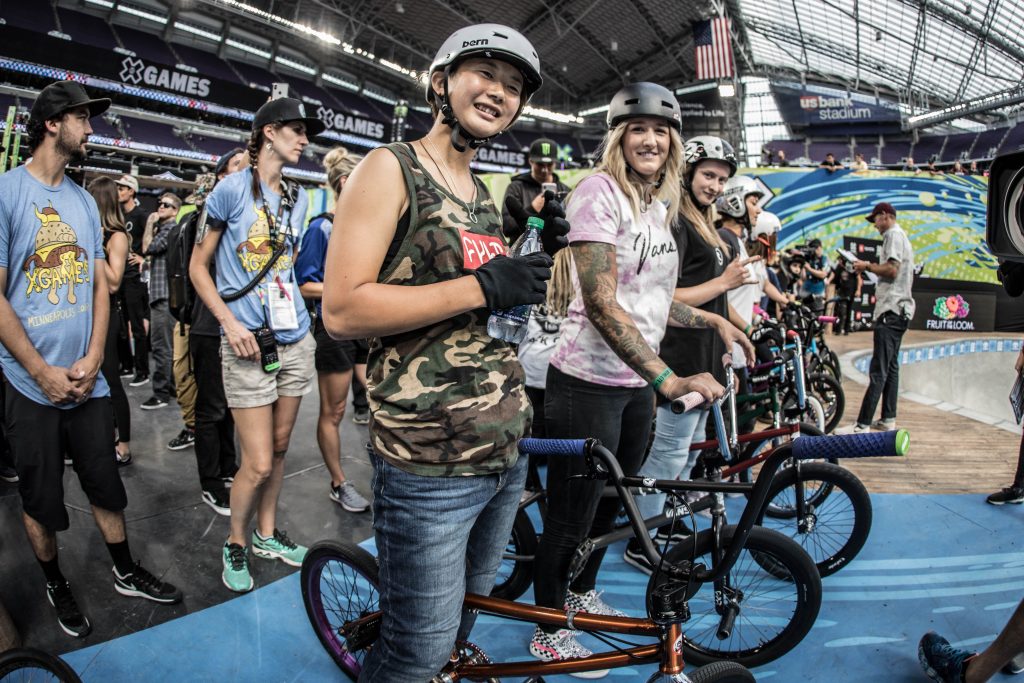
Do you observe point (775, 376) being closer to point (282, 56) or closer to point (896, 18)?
point (896, 18)

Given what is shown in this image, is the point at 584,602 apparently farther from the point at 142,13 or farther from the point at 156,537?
the point at 142,13

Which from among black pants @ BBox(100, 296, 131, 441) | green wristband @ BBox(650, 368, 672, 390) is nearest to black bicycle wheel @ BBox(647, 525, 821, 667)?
green wristband @ BBox(650, 368, 672, 390)

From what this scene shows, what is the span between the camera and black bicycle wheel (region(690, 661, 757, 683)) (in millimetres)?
1390

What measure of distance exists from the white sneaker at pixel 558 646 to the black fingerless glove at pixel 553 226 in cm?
140

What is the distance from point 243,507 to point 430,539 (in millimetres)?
1612

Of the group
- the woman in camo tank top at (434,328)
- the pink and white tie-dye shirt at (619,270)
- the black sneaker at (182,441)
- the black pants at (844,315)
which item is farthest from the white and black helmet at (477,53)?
the black pants at (844,315)

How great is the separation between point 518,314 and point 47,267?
1940mm

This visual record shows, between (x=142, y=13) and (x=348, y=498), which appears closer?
(x=348, y=498)

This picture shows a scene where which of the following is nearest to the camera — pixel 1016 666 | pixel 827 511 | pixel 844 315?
pixel 1016 666

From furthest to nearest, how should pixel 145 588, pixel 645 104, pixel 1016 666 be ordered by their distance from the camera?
pixel 145 588
pixel 1016 666
pixel 645 104

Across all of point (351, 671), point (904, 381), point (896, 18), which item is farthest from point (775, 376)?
point (896, 18)

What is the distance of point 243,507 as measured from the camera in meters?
2.49

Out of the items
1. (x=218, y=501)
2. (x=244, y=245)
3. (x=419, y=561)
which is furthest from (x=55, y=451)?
(x=419, y=561)

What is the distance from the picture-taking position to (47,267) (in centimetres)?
213
